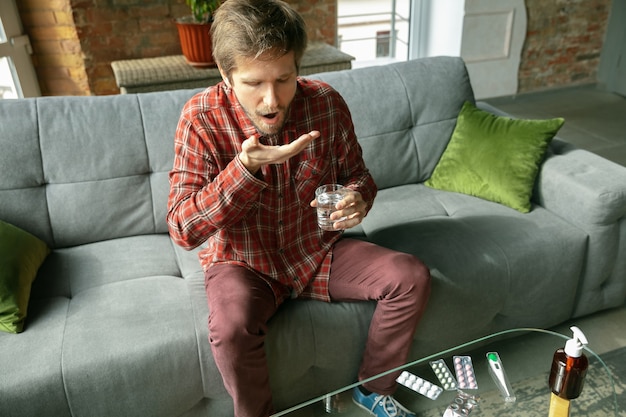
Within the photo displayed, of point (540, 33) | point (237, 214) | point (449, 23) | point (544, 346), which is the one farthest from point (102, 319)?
point (540, 33)

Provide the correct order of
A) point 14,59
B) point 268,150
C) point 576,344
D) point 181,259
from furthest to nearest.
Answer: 1. point 14,59
2. point 181,259
3. point 268,150
4. point 576,344

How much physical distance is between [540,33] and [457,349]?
350 cm

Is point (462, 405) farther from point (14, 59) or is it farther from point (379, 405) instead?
point (14, 59)

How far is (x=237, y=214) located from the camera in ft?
4.23

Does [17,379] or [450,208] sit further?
[450,208]

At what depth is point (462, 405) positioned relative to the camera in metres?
1.20

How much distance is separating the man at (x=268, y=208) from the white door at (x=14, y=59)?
77.1 inches

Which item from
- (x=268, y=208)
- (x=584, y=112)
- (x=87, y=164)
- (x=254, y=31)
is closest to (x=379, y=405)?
(x=268, y=208)

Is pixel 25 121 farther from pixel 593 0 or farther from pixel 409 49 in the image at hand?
pixel 593 0

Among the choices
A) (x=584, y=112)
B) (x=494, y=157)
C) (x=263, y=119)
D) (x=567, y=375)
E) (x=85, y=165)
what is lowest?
(x=584, y=112)

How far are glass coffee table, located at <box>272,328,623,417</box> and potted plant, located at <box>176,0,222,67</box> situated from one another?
2.04 m

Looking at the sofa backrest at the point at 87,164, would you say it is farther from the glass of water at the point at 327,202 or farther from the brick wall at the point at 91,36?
the brick wall at the point at 91,36

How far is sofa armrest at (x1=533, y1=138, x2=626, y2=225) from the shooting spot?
169 cm

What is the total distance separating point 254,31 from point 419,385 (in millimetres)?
894
